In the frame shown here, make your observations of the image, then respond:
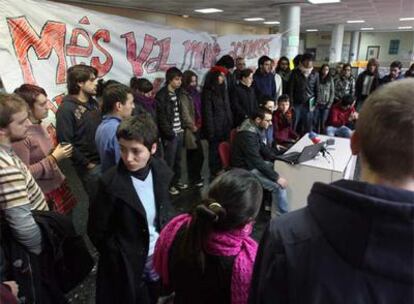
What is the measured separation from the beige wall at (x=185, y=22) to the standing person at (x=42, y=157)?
7.12 m

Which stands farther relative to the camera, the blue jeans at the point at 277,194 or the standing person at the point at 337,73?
the standing person at the point at 337,73

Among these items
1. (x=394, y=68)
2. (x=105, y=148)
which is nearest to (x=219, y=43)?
(x=394, y=68)

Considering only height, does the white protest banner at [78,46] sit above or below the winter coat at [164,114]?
above

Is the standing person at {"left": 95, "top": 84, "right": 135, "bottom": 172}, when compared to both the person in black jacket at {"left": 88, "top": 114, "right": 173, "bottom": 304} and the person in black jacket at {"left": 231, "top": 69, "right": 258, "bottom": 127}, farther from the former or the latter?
the person in black jacket at {"left": 231, "top": 69, "right": 258, "bottom": 127}

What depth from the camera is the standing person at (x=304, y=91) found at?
15.6ft

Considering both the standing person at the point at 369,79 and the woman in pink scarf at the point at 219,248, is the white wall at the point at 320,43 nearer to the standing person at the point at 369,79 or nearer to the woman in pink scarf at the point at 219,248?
the standing person at the point at 369,79

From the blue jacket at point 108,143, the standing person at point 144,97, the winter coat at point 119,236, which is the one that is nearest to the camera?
the winter coat at point 119,236

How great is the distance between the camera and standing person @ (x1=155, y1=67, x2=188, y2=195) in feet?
10.9

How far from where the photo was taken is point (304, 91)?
4.79 m

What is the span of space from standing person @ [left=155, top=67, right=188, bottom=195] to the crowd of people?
0.04 feet

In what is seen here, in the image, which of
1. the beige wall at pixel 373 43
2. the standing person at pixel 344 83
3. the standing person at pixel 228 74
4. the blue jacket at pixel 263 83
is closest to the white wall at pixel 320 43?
the beige wall at pixel 373 43

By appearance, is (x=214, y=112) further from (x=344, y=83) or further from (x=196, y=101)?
(x=344, y=83)

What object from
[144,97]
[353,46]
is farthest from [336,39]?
[144,97]

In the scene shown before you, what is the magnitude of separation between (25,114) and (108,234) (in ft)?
2.11
